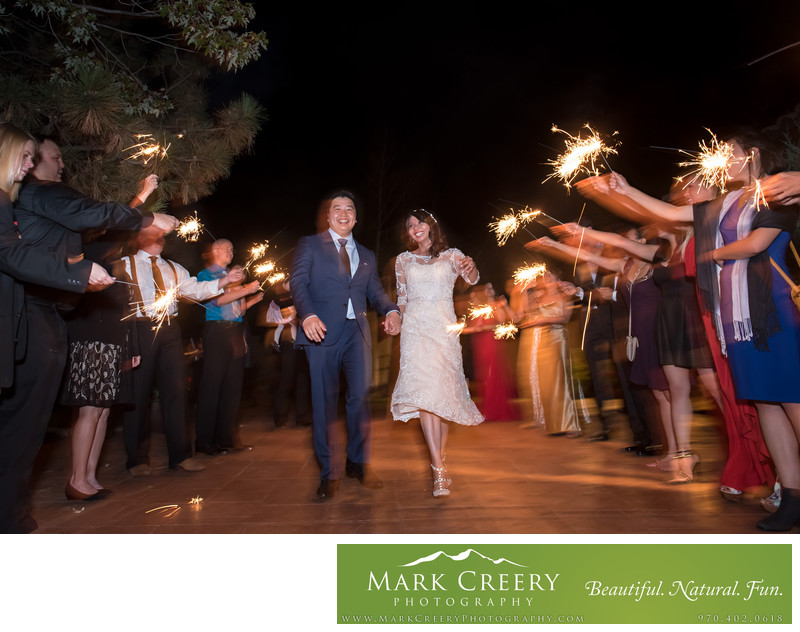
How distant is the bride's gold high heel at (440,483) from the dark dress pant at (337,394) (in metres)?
0.59

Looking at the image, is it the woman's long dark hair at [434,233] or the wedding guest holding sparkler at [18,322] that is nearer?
the wedding guest holding sparkler at [18,322]

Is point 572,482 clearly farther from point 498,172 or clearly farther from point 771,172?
point 498,172

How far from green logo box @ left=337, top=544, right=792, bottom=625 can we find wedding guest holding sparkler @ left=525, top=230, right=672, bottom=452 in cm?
220

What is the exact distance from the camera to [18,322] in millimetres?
2617

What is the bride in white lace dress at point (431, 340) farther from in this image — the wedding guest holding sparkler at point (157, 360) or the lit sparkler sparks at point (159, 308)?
the lit sparkler sparks at point (159, 308)

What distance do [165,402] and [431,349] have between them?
231 centimetres

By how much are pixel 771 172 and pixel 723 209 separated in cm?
28

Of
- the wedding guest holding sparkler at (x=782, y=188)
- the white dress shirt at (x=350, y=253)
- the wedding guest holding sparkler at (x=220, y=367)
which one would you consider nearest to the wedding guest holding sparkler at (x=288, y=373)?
the wedding guest holding sparkler at (x=220, y=367)

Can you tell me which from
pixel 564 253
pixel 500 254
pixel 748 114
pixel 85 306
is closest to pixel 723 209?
pixel 564 253

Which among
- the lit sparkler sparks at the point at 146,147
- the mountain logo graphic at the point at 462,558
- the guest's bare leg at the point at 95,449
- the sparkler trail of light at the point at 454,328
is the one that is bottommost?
the mountain logo graphic at the point at 462,558

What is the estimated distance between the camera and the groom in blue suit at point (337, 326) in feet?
12.4

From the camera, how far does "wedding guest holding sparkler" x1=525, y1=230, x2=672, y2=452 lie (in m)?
4.50

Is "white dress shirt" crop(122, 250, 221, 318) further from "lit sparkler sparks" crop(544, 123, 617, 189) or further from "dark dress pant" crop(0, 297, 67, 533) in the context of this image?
"lit sparkler sparks" crop(544, 123, 617, 189)

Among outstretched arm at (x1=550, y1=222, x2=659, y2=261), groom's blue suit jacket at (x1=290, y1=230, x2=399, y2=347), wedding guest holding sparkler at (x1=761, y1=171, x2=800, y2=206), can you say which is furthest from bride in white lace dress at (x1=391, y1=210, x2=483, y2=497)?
wedding guest holding sparkler at (x1=761, y1=171, x2=800, y2=206)
